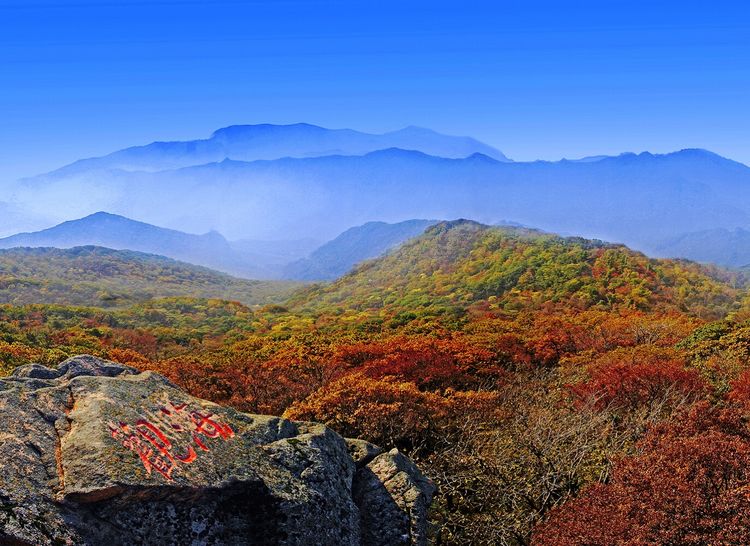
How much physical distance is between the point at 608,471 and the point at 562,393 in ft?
16.5

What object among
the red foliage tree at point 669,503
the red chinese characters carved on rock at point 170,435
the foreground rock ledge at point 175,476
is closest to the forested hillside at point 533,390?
the red foliage tree at point 669,503

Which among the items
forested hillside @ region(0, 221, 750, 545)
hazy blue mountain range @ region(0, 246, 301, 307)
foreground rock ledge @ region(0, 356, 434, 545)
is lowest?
hazy blue mountain range @ region(0, 246, 301, 307)

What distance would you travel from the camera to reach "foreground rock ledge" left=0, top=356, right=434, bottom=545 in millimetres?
5289

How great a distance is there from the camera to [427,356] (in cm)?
1628

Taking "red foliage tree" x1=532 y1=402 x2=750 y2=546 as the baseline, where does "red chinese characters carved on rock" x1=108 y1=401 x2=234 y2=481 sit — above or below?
above

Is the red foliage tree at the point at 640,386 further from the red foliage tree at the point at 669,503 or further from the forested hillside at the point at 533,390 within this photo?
the red foliage tree at the point at 669,503

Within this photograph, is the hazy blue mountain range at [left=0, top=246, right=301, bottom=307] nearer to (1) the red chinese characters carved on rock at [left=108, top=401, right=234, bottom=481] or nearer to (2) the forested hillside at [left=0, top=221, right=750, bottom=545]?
(2) the forested hillside at [left=0, top=221, right=750, bottom=545]

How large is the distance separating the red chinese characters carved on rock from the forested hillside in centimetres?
348

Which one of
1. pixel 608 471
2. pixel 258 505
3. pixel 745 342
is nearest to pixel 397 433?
pixel 608 471

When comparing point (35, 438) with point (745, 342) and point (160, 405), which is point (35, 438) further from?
point (745, 342)

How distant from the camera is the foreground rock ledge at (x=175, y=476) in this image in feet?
17.4

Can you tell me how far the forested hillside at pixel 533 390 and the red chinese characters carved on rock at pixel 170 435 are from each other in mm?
3475

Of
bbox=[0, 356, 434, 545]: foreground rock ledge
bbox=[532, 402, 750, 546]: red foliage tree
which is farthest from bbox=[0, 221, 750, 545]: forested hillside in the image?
bbox=[0, 356, 434, 545]: foreground rock ledge

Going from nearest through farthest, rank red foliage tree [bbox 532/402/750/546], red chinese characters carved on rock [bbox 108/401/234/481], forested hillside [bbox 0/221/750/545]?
red chinese characters carved on rock [bbox 108/401/234/481] < red foliage tree [bbox 532/402/750/546] < forested hillside [bbox 0/221/750/545]
